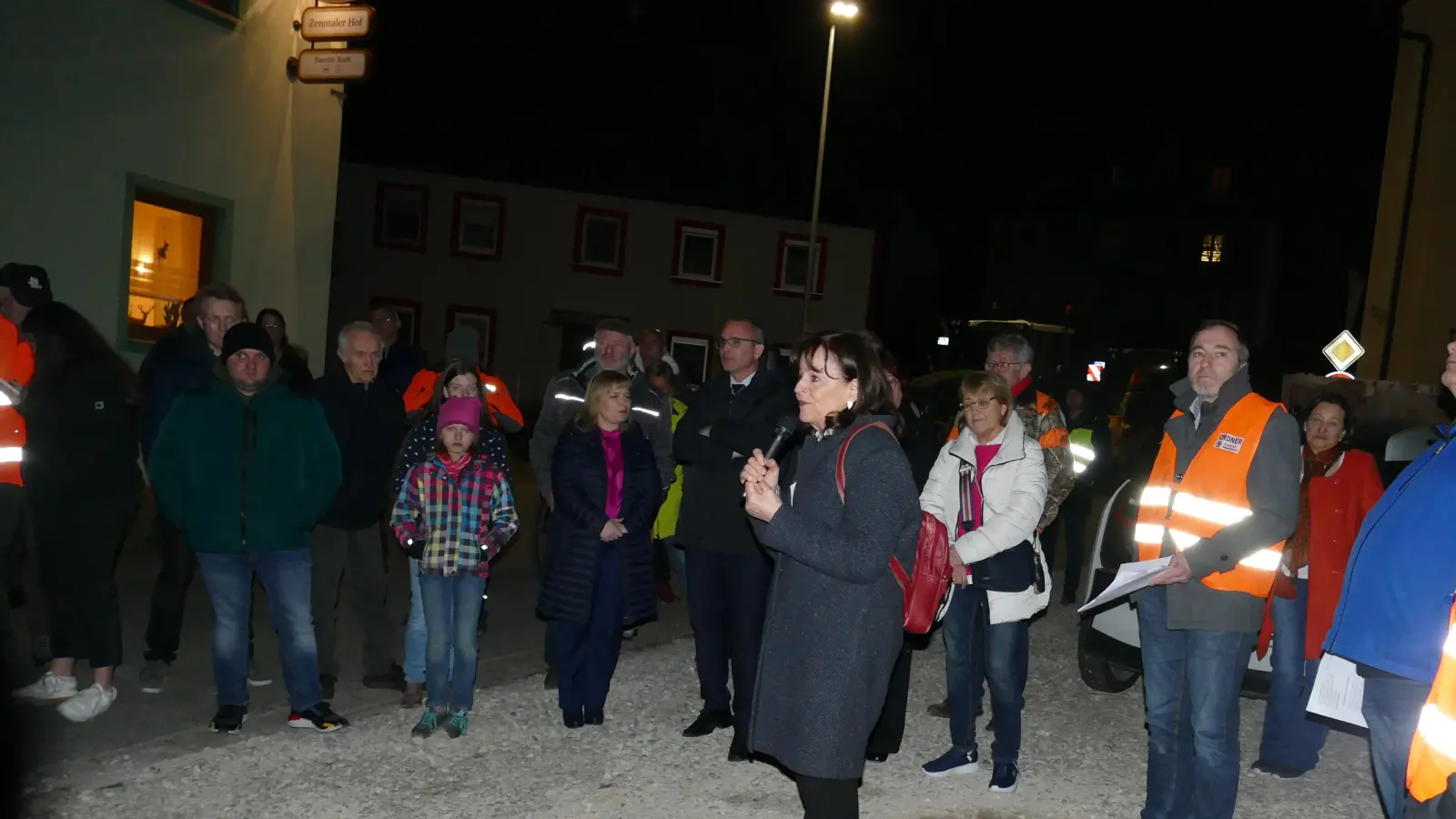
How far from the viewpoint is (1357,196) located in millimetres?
36188

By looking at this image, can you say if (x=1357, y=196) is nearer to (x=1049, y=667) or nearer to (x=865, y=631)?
(x=1049, y=667)

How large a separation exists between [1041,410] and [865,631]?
10.6ft

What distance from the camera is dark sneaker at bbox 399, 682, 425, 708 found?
653cm

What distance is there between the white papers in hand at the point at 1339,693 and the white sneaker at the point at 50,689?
19.5 ft

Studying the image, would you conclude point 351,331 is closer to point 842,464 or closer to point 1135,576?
point 842,464

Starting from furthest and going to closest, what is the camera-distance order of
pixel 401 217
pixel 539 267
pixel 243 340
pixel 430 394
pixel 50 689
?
pixel 539 267 < pixel 401 217 < pixel 430 394 < pixel 50 689 < pixel 243 340

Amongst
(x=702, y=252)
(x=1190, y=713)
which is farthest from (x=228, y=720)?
(x=702, y=252)

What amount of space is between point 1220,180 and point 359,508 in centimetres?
5732

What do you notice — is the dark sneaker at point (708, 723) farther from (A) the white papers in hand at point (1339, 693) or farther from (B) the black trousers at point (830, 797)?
(A) the white papers in hand at point (1339, 693)

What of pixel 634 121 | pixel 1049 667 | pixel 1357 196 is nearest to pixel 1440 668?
pixel 1049 667

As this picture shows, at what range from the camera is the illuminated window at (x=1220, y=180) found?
5653cm

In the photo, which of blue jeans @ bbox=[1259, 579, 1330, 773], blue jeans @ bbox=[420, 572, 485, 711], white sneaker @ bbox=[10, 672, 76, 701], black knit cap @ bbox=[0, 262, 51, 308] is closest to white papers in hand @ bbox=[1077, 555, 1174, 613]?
blue jeans @ bbox=[1259, 579, 1330, 773]

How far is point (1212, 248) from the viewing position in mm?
55906

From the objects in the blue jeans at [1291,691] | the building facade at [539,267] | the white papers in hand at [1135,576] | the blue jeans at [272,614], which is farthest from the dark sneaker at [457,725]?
the building facade at [539,267]
